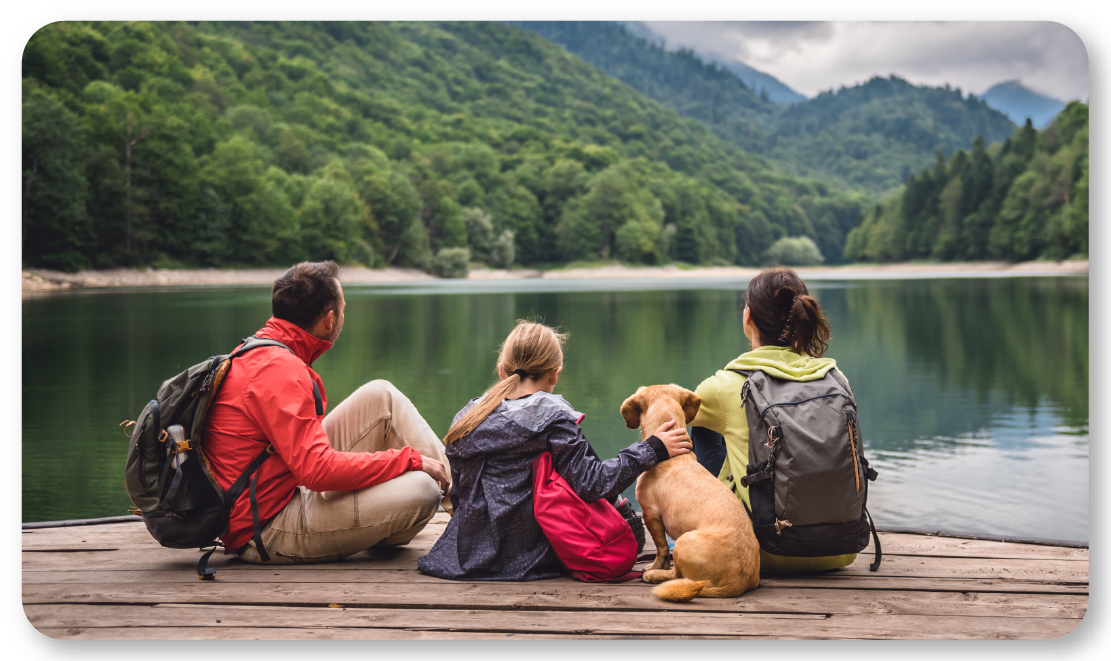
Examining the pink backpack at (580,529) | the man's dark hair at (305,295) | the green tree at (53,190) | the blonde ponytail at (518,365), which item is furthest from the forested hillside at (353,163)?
the pink backpack at (580,529)

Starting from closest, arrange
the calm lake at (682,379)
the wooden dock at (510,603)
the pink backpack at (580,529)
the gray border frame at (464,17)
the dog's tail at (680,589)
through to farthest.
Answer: the gray border frame at (464,17), the wooden dock at (510,603), the dog's tail at (680,589), the pink backpack at (580,529), the calm lake at (682,379)

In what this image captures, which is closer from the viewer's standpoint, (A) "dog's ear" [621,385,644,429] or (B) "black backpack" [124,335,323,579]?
(B) "black backpack" [124,335,323,579]

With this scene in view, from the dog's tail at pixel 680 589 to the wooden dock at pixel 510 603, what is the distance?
0.11 feet

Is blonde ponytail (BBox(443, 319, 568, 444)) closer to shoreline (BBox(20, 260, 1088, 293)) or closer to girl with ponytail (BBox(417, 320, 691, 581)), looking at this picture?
girl with ponytail (BBox(417, 320, 691, 581))

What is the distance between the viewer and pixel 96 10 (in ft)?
8.62

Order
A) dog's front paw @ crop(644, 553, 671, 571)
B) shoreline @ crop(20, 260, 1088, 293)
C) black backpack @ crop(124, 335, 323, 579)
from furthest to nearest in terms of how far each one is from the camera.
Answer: shoreline @ crop(20, 260, 1088, 293), dog's front paw @ crop(644, 553, 671, 571), black backpack @ crop(124, 335, 323, 579)

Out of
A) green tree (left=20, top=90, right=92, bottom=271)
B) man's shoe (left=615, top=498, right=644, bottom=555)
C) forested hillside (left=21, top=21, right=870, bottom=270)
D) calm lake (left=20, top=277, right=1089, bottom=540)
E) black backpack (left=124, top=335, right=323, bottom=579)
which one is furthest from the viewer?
forested hillside (left=21, top=21, right=870, bottom=270)

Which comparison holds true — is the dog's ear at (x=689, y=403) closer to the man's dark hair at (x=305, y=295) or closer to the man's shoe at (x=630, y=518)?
the man's shoe at (x=630, y=518)

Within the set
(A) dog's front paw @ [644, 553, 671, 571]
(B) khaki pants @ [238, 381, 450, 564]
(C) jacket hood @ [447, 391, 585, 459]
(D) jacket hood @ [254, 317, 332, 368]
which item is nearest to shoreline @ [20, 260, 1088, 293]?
(B) khaki pants @ [238, 381, 450, 564]

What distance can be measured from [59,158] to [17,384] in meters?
54.7

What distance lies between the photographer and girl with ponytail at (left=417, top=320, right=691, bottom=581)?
3084mm

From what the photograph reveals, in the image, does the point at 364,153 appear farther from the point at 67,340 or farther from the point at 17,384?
the point at 17,384

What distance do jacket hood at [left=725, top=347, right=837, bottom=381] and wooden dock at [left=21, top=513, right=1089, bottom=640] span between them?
0.83 metres

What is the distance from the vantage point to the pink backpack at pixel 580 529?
3125 millimetres
